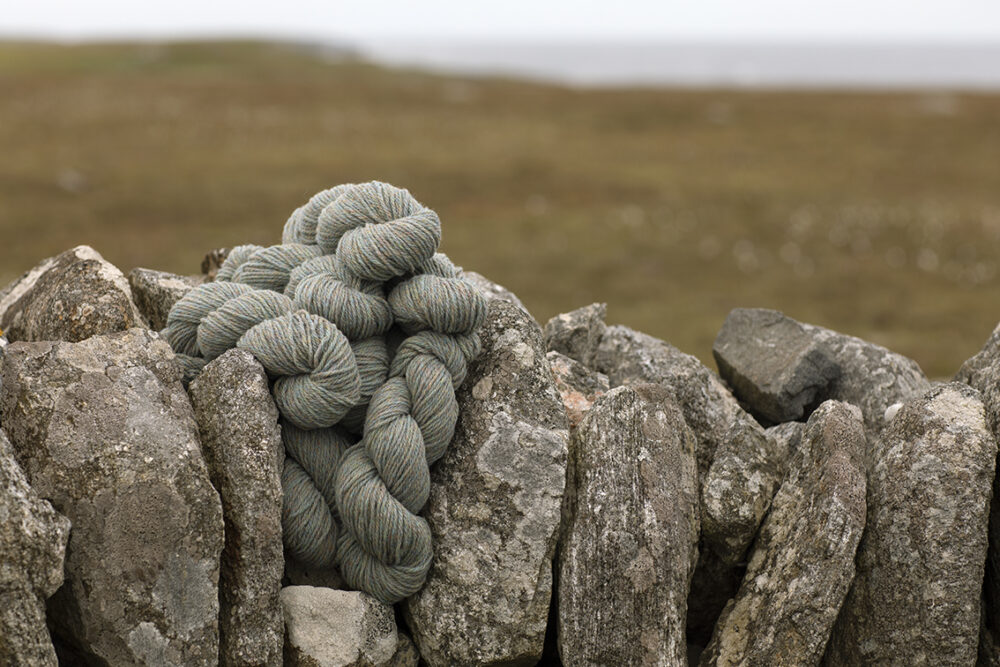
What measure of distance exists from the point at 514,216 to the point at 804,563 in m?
22.1

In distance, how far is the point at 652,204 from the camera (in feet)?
92.6

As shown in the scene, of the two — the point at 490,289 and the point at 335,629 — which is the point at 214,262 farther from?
the point at 335,629

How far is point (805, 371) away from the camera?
677 centimetres

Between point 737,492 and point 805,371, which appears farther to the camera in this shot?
point 805,371

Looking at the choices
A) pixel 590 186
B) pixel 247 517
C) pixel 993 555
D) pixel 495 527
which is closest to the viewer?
pixel 247 517

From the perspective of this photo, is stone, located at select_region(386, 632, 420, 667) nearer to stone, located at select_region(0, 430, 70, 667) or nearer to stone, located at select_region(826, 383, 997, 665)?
stone, located at select_region(0, 430, 70, 667)

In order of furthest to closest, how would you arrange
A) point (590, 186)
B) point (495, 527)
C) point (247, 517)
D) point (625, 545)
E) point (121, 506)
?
point (590, 186) < point (495, 527) < point (625, 545) < point (247, 517) < point (121, 506)

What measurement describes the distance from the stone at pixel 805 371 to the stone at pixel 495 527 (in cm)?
185

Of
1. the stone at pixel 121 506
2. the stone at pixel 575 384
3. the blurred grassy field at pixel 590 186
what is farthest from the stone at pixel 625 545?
the blurred grassy field at pixel 590 186

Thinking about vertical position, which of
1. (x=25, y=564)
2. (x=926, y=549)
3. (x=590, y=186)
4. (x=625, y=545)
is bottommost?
(x=590, y=186)

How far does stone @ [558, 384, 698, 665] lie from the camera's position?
531cm

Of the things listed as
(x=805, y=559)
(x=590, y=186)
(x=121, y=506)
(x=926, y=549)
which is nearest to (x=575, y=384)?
(x=805, y=559)

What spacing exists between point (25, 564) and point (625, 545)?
296 cm

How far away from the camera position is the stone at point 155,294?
6.40 m
